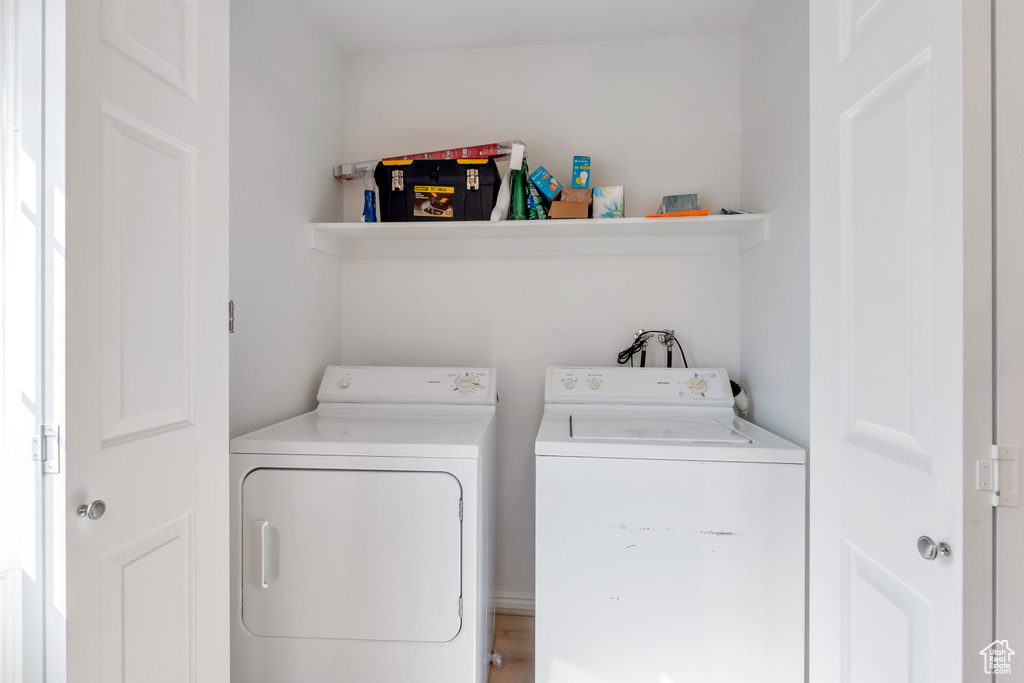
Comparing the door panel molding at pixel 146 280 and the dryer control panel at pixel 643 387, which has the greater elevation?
the door panel molding at pixel 146 280

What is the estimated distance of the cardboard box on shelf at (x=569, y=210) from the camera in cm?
190

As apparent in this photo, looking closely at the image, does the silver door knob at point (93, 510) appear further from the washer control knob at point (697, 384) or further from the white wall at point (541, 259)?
the washer control knob at point (697, 384)

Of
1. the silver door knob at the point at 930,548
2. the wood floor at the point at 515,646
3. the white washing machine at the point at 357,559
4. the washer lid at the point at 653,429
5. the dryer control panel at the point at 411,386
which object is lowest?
the wood floor at the point at 515,646

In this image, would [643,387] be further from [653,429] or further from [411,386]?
[411,386]

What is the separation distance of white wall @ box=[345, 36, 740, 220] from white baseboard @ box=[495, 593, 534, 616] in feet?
6.10

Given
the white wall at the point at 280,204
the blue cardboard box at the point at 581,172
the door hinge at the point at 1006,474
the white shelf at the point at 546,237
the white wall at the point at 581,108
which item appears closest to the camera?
the door hinge at the point at 1006,474

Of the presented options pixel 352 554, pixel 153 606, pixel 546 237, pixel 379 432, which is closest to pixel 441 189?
pixel 546 237

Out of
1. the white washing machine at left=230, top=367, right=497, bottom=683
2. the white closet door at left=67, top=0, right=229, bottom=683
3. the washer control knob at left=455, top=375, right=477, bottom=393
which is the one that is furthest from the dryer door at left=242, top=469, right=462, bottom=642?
the washer control knob at left=455, top=375, right=477, bottom=393

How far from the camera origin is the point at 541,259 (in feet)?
7.14

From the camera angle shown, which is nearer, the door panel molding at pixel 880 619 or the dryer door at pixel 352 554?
the door panel molding at pixel 880 619

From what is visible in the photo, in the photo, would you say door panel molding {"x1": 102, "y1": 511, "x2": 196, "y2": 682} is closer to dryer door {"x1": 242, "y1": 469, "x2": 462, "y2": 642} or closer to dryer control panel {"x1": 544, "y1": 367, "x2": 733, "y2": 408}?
dryer door {"x1": 242, "y1": 469, "x2": 462, "y2": 642}

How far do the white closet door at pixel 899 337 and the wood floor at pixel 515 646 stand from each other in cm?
106

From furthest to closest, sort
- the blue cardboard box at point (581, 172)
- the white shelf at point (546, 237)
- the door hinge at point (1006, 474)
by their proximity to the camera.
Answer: the blue cardboard box at point (581, 172) → the white shelf at point (546, 237) → the door hinge at point (1006, 474)

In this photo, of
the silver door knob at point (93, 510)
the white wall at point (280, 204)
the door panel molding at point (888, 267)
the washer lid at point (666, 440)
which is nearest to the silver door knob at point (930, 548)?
the door panel molding at point (888, 267)
